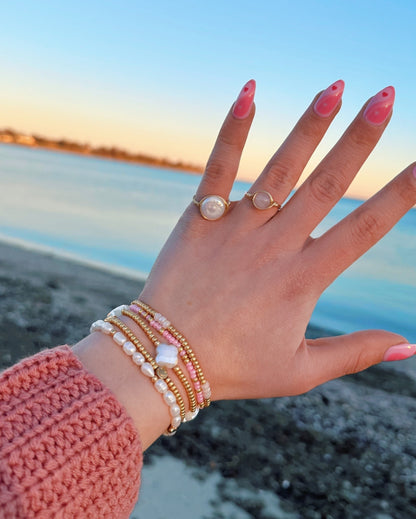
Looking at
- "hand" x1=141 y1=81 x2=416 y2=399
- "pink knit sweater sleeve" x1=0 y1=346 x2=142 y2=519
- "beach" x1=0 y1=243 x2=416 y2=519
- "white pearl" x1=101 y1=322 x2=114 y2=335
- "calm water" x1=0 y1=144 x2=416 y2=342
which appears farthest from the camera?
"calm water" x1=0 y1=144 x2=416 y2=342

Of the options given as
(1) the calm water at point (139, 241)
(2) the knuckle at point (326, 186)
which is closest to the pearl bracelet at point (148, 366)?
(2) the knuckle at point (326, 186)

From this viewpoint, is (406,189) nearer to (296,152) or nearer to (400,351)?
(296,152)

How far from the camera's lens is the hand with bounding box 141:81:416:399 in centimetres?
117

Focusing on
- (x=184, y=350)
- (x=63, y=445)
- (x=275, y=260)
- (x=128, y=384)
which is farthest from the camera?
(x=275, y=260)

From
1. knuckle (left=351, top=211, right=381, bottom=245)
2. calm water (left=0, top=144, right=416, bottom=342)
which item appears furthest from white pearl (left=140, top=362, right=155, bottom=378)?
calm water (left=0, top=144, right=416, bottom=342)

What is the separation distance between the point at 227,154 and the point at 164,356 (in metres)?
0.62

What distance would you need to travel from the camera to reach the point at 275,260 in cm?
125

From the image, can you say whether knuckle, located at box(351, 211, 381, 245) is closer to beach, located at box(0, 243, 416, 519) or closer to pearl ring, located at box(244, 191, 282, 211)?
pearl ring, located at box(244, 191, 282, 211)

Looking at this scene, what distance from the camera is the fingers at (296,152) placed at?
1.29 metres

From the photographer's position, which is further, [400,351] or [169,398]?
[400,351]

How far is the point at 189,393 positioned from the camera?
1085 millimetres

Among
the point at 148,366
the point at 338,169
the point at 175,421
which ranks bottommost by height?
the point at 175,421

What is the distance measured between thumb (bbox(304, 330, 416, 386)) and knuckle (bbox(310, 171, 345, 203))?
40 cm

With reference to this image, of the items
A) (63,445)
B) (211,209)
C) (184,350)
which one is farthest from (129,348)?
(211,209)
